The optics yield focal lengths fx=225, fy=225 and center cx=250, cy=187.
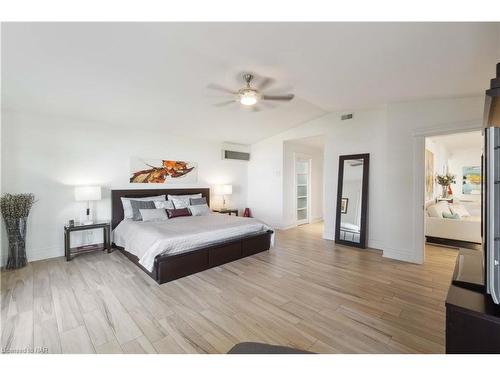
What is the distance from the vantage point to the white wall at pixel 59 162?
3.46 metres

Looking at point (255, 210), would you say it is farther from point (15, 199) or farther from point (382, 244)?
point (15, 199)

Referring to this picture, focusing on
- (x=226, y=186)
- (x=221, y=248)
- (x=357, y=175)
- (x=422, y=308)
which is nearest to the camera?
(x=422, y=308)

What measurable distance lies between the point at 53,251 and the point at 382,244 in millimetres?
5820

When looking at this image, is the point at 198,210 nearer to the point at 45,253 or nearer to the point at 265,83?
the point at 45,253

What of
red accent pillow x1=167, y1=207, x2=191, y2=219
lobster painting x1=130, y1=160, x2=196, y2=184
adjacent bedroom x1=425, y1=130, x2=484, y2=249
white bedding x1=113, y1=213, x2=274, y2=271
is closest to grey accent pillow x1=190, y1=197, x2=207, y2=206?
red accent pillow x1=167, y1=207, x2=191, y2=219

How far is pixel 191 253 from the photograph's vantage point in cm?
309

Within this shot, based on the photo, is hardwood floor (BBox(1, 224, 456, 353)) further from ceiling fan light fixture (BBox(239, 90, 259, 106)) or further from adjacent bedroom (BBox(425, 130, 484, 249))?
ceiling fan light fixture (BBox(239, 90, 259, 106))

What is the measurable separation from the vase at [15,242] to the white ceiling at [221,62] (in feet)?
5.58

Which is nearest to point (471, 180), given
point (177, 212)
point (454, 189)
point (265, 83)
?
point (454, 189)

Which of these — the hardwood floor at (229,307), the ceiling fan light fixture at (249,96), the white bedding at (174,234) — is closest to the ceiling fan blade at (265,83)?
the ceiling fan light fixture at (249,96)

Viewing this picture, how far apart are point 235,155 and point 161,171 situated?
2.10m

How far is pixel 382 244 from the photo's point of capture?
14.0 ft

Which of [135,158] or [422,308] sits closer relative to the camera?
[422,308]
